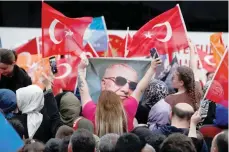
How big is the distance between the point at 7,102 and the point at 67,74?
1.96 metres

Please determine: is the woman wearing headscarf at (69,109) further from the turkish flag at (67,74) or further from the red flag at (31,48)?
the red flag at (31,48)

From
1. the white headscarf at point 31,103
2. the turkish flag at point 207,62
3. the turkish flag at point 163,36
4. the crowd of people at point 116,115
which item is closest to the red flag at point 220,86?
the crowd of people at point 116,115

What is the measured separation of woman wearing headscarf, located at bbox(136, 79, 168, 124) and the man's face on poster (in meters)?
0.19

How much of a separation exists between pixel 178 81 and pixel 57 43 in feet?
6.08

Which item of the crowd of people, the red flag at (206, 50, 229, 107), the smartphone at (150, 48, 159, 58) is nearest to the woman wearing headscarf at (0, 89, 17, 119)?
the crowd of people

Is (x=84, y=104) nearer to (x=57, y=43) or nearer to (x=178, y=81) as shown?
(x=178, y=81)

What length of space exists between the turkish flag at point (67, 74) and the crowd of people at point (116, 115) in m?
0.76

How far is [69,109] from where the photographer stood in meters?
6.84

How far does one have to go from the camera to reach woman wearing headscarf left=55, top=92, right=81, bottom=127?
680 cm

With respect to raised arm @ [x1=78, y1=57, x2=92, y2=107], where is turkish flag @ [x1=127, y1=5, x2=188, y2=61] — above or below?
above

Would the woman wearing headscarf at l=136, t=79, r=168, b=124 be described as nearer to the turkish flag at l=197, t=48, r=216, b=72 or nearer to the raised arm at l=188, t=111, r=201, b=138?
the raised arm at l=188, t=111, r=201, b=138

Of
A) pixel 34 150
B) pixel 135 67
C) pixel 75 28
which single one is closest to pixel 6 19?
pixel 75 28

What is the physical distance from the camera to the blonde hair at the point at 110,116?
20.2 feet

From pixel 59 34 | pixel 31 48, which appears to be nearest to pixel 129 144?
pixel 59 34
